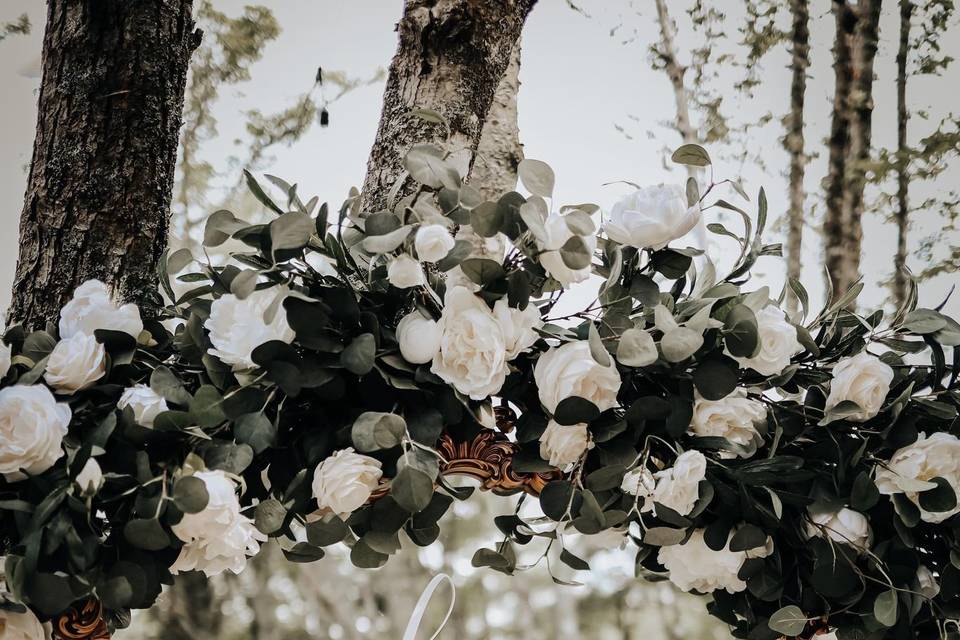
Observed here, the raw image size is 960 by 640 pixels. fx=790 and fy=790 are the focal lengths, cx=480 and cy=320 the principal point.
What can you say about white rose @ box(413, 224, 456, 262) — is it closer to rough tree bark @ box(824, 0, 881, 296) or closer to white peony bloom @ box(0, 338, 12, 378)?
white peony bloom @ box(0, 338, 12, 378)

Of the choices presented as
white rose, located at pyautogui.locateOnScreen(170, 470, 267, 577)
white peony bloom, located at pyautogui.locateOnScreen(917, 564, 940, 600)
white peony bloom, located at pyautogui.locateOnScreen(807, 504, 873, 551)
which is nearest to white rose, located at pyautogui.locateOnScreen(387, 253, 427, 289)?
white rose, located at pyautogui.locateOnScreen(170, 470, 267, 577)

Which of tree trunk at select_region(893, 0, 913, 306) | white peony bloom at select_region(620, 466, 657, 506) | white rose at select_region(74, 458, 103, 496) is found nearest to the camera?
white rose at select_region(74, 458, 103, 496)

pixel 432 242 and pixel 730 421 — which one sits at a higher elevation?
pixel 432 242

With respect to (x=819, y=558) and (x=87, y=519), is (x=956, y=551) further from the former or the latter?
(x=87, y=519)

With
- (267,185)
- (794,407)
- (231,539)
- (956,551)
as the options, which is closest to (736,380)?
(794,407)

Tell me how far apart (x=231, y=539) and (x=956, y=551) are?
2.20 ft

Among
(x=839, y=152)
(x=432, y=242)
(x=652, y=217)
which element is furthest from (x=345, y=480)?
(x=839, y=152)

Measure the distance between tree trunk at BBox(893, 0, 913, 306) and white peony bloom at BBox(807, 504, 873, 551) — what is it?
1.22m

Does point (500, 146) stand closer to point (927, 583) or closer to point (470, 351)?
point (470, 351)

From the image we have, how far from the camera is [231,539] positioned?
64 cm

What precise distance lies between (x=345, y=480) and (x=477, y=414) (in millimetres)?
127

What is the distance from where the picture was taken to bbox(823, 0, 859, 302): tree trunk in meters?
1.86

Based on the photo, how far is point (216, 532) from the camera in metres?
0.63

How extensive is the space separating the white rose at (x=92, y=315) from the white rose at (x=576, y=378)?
375 millimetres
